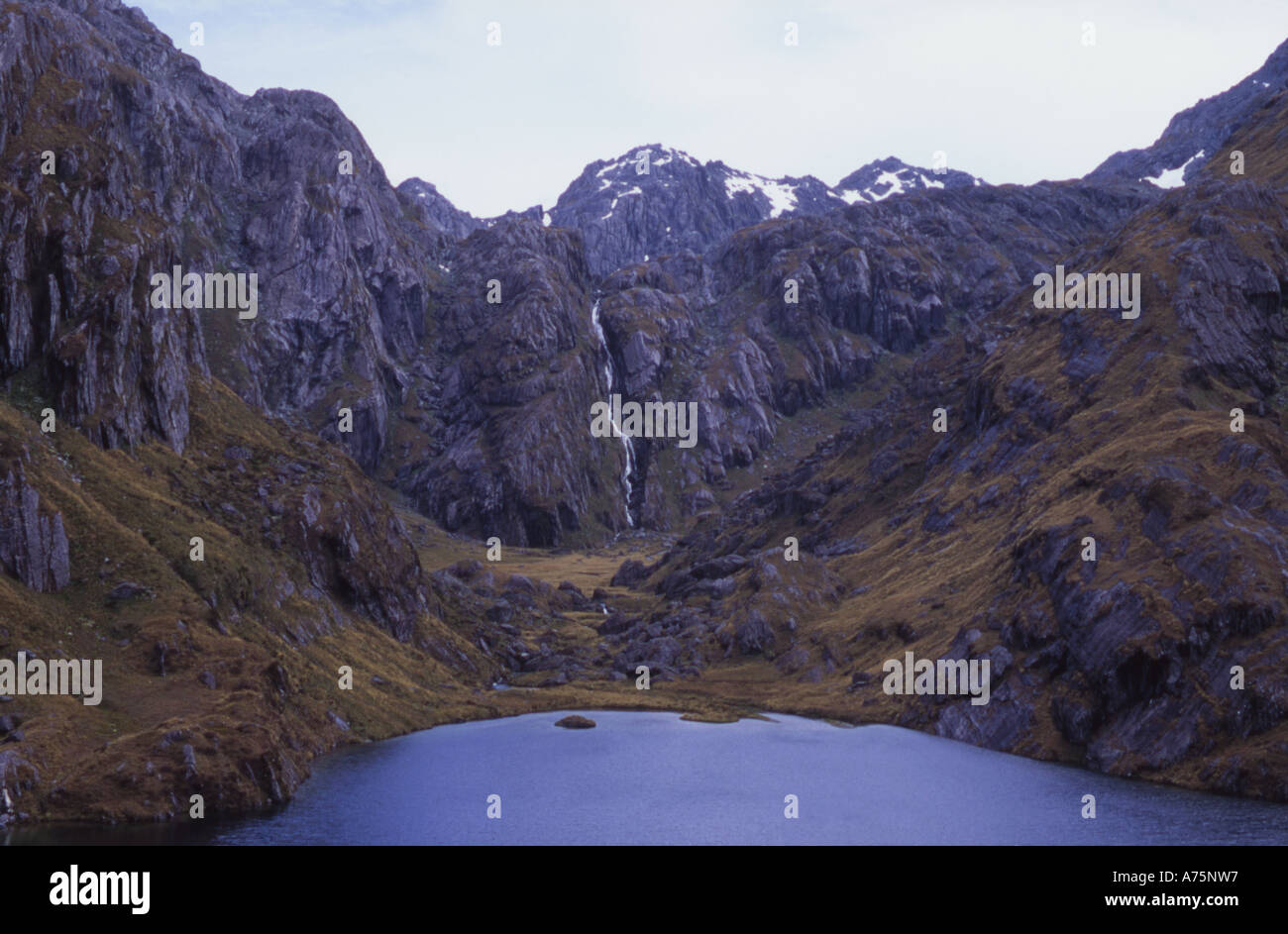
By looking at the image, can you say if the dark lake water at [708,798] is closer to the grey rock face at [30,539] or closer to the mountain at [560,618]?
the mountain at [560,618]

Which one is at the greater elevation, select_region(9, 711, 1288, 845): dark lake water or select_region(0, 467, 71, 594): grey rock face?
select_region(0, 467, 71, 594): grey rock face

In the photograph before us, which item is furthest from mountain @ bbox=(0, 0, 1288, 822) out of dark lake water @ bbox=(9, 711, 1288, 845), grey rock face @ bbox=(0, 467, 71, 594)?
dark lake water @ bbox=(9, 711, 1288, 845)

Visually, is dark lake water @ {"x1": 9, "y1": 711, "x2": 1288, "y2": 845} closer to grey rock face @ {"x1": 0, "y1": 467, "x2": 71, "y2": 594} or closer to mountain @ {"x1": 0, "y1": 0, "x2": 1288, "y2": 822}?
mountain @ {"x1": 0, "y1": 0, "x2": 1288, "y2": 822}

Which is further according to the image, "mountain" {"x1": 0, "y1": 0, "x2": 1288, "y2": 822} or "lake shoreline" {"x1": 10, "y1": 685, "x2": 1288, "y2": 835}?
"mountain" {"x1": 0, "y1": 0, "x2": 1288, "y2": 822}

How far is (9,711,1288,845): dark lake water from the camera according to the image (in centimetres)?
6762

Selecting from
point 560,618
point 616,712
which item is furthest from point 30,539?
point 560,618

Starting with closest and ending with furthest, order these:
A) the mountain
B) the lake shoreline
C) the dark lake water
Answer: the dark lake water < the lake shoreline < the mountain

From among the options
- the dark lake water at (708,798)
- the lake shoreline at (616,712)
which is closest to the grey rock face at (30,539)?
the lake shoreline at (616,712)

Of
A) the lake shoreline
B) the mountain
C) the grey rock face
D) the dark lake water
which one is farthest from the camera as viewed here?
the mountain

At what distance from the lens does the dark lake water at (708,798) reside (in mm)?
67625

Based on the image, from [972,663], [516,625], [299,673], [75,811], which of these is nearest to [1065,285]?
[972,663]

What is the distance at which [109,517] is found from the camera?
91000 mm

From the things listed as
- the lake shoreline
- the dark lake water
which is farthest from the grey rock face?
the dark lake water
